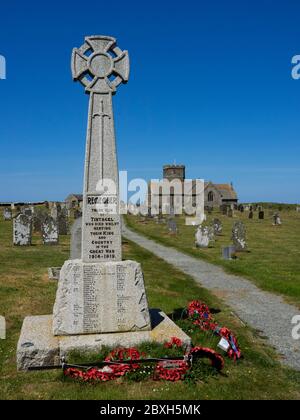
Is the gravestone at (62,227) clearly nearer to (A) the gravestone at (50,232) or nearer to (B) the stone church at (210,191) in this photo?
(A) the gravestone at (50,232)

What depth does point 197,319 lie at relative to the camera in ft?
28.6

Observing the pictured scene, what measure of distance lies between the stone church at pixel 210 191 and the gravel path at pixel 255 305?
2386 inches

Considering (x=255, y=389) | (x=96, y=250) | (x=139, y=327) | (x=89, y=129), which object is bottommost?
(x=255, y=389)

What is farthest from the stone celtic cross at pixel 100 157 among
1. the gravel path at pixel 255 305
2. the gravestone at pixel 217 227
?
the gravestone at pixel 217 227

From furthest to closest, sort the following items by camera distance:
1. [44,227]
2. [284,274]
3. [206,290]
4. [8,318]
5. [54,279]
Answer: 1. [44,227]
2. [284,274]
3. [54,279]
4. [206,290]
5. [8,318]

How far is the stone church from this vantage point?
3206 inches

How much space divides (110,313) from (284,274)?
9934 mm

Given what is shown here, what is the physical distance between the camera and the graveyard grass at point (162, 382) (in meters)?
5.82

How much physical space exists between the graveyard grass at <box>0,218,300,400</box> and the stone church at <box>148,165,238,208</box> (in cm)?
6451

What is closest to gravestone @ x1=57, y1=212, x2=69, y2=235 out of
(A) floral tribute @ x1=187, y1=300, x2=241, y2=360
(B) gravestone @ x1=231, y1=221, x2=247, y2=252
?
(B) gravestone @ x1=231, y1=221, x2=247, y2=252

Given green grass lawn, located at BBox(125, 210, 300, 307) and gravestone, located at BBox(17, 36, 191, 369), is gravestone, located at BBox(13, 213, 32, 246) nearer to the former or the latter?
green grass lawn, located at BBox(125, 210, 300, 307)
